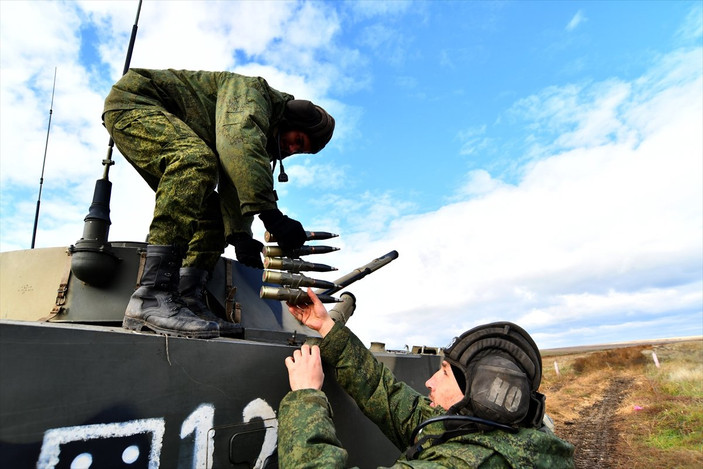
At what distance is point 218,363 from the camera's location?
2148 millimetres

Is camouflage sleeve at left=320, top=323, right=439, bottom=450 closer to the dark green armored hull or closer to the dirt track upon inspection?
the dark green armored hull

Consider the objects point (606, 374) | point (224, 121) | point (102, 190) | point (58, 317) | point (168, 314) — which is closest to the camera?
point (168, 314)

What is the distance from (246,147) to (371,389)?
1457 mm

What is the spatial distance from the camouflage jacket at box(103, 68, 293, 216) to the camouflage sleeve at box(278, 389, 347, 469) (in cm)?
103

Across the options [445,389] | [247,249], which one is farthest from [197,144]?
[445,389]

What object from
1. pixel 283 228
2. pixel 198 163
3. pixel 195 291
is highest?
pixel 198 163

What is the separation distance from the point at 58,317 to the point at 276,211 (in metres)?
1.48

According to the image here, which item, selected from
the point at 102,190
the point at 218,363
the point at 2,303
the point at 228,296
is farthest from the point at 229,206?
the point at 2,303

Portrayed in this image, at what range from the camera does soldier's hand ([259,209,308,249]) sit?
275cm

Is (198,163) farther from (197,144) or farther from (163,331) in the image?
(163,331)

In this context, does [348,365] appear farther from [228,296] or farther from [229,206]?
[229,206]

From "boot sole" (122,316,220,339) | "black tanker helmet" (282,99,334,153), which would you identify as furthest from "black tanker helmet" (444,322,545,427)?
"black tanker helmet" (282,99,334,153)

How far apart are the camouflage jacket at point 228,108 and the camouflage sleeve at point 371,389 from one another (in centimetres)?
83

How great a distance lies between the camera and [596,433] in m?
10.0
